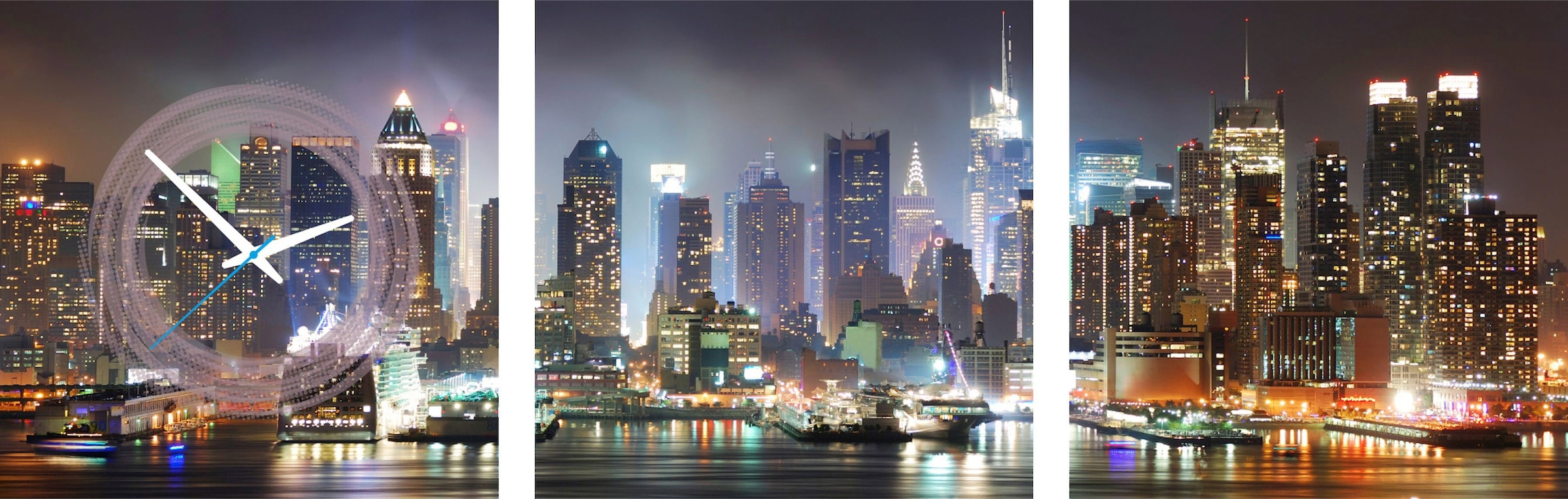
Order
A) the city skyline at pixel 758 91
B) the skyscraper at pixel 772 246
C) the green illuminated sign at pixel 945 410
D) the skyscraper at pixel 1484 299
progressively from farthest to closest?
the green illuminated sign at pixel 945 410 < the skyscraper at pixel 772 246 < the city skyline at pixel 758 91 < the skyscraper at pixel 1484 299

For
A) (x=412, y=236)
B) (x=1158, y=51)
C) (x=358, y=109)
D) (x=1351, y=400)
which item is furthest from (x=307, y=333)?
(x=1351, y=400)

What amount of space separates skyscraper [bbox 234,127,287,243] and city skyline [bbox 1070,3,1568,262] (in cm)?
308

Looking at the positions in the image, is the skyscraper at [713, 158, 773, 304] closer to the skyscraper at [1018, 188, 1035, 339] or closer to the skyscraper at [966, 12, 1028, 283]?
the skyscraper at [966, 12, 1028, 283]

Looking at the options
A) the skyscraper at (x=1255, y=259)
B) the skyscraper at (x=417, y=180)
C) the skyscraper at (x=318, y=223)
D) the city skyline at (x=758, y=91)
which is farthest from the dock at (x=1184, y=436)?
the skyscraper at (x=318, y=223)

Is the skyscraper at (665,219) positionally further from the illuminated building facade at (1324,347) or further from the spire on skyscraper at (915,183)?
the illuminated building facade at (1324,347)

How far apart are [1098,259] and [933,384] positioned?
1.73 meters

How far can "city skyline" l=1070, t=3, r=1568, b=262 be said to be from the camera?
489 cm

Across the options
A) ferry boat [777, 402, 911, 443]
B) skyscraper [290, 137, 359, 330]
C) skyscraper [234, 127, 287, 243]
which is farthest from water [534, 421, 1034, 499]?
skyscraper [234, 127, 287, 243]

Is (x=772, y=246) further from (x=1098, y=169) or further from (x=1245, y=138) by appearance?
(x=1245, y=138)

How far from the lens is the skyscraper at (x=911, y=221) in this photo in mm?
5816

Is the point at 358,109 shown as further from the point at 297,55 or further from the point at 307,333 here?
the point at 307,333

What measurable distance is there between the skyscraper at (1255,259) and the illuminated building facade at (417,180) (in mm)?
3390

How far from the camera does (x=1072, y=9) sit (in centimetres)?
455

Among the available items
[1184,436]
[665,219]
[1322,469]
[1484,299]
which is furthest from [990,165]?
[1484,299]
